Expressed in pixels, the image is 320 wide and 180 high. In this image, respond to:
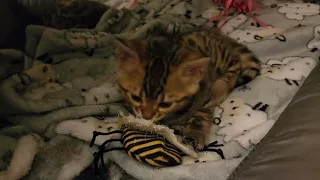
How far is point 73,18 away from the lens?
5.97 ft

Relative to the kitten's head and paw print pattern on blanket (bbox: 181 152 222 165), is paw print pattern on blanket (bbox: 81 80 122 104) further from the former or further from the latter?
paw print pattern on blanket (bbox: 181 152 222 165)

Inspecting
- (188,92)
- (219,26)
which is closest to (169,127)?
(188,92)

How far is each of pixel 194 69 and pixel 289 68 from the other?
1.32 ft

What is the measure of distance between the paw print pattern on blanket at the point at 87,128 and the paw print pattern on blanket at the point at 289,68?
537 mm

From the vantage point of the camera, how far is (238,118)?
4.56 feet

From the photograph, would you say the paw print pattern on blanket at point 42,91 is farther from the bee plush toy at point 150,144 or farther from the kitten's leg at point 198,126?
the kitten's leg at point 198,126

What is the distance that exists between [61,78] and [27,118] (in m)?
0.22

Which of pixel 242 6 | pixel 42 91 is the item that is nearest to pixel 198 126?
pixel 42 91

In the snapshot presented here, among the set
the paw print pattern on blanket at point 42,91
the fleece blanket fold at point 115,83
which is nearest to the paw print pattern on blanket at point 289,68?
the fleece blanket fold at point 115,83

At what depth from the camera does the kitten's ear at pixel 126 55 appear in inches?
51.3

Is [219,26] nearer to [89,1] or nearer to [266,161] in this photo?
[89,1]

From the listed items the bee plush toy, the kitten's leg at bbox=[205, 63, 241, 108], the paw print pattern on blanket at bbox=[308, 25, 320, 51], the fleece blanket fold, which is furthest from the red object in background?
the bee plush toy

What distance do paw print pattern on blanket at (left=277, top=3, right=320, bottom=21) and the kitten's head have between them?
0.70 metres

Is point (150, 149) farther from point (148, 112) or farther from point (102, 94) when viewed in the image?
point (102, 94)
